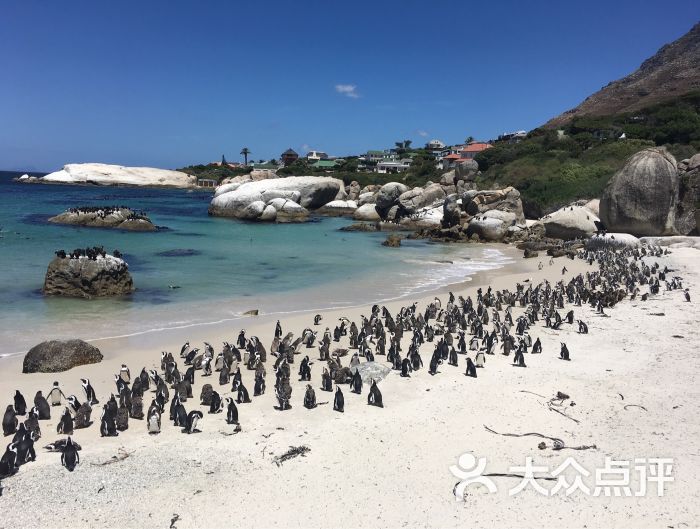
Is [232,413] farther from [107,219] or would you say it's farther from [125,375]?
[107,219]

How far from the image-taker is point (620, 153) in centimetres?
5397

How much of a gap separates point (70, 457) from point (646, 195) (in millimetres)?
29870

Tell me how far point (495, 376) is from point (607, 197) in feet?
79.2

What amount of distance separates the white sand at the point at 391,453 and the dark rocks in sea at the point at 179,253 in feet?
58.8

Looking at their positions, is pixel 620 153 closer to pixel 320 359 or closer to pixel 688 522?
pixel 320 359

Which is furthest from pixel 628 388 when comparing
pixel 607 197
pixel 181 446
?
pixel 607 197

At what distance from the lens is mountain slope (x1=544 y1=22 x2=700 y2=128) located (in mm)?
82375

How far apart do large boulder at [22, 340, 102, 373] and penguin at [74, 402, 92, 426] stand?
3048 mm

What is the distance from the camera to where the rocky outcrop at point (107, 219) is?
40000 millimetres

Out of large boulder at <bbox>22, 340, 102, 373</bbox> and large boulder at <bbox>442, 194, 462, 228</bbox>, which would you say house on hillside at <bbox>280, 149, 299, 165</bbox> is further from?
large boulder at <bbox>22, 340, 102, 373</bbox>

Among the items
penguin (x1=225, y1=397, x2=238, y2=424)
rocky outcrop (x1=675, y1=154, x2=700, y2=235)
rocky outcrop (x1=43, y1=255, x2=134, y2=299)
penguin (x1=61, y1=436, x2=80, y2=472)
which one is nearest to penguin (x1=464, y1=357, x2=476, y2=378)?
penguin (x1=225, y1=397, x2=238, y2=424)

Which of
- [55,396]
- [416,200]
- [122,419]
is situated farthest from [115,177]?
[122,419]

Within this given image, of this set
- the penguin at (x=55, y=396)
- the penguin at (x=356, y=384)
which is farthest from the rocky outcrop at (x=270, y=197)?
the penguin at (x=55, y=396)

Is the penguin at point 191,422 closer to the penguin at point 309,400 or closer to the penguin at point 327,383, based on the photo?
the penguin at point 309,400
